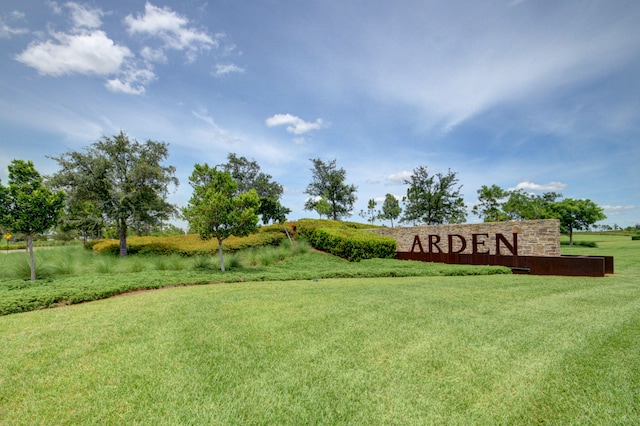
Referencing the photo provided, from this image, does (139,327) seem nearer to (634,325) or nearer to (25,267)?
(634,325)

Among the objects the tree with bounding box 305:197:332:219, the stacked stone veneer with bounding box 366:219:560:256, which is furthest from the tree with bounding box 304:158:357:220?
the stacked stone veneer with bounding box 366:219:560:256

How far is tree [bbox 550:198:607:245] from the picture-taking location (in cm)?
3203

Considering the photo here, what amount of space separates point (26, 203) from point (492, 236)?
55.4ft

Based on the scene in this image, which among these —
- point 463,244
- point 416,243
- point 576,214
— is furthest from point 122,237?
point 576,214

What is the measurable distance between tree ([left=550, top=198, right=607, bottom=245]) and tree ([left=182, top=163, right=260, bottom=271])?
116 feet

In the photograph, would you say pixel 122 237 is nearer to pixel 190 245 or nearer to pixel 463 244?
pixel 190 245

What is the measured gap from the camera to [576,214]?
107 ft

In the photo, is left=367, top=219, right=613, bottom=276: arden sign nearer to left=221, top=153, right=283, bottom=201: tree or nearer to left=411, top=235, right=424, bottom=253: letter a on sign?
left=411, top=235, right=424, bottom=253: letter a on sign

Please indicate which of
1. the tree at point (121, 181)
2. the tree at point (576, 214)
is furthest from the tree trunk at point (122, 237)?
the tree at point (576, 214)

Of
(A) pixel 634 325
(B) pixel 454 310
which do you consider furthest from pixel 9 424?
(A) pixel 634 325

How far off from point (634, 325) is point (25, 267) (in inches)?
627

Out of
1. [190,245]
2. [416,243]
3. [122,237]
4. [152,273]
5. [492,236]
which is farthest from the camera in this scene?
[122,237]

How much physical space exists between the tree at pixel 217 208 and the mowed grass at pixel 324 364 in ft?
17.6

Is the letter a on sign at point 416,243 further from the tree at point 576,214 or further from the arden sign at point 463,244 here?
the tree at point 576,214
